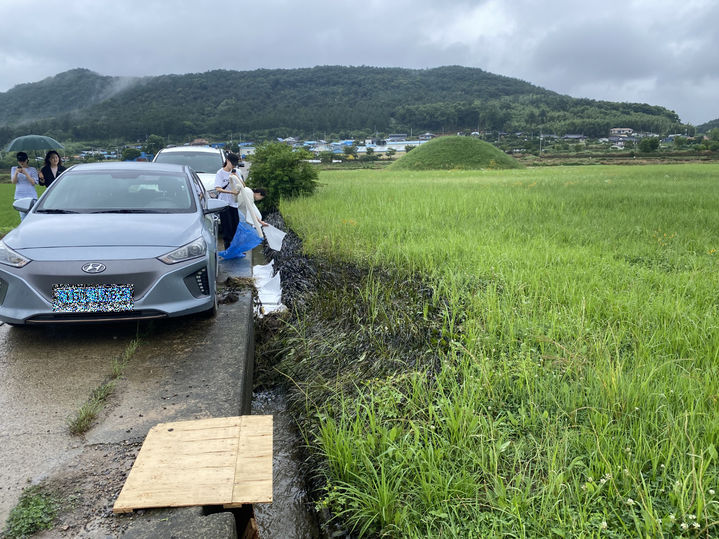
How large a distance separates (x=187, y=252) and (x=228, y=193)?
4.48 m

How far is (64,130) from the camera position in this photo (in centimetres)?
7350

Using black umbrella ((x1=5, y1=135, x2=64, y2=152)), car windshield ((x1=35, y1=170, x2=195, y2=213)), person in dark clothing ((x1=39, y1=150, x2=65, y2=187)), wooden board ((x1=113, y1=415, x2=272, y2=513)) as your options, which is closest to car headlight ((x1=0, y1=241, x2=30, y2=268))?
car windshield ((x1=35, y1=170, x2=195, y2=213))

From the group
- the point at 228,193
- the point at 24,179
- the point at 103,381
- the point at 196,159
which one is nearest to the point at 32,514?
the point at 103,381

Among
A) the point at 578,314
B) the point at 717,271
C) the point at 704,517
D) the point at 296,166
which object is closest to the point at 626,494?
the point at 704,517

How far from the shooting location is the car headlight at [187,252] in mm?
4301

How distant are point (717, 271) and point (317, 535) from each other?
456 cm

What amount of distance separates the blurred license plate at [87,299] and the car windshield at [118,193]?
1307 mm

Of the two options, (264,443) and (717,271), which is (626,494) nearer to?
(264,443)

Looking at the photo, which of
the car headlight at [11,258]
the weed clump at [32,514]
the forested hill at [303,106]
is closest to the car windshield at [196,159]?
the car headlight at [11,258]

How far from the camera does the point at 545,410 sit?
2.73 metres

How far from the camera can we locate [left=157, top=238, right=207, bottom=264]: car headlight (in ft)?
14.1

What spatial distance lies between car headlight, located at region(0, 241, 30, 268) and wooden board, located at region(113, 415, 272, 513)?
2.20 metres

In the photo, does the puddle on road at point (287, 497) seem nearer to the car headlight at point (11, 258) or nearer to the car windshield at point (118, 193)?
the car headlight at point (11, 258)

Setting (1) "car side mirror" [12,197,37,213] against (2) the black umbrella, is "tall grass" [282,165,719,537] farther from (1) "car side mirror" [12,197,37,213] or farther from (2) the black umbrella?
(2) the black umbrella
